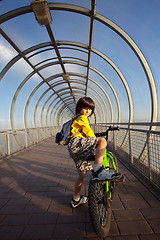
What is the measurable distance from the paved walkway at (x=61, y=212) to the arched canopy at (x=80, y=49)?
2.71 meters

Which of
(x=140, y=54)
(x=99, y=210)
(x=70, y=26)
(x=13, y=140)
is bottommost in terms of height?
(x=99, y=210)

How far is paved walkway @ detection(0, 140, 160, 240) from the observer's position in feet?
5.33

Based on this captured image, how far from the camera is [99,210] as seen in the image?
1640 millimetres

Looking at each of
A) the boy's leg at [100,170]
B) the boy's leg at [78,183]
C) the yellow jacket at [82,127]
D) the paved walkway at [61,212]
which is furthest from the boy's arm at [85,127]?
the paved walkway at [61,212]

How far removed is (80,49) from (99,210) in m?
6.22

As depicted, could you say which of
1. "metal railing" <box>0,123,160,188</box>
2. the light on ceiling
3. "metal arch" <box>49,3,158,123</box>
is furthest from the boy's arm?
the light on ceiling

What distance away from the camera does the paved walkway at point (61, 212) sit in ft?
5.33

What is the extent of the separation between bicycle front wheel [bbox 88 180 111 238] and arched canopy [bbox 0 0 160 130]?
3276mm

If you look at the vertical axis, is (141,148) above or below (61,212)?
above

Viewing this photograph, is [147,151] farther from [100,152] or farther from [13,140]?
[13,140]

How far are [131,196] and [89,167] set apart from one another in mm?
1088

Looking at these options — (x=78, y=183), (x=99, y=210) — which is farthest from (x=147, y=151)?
(x=99, y=210)

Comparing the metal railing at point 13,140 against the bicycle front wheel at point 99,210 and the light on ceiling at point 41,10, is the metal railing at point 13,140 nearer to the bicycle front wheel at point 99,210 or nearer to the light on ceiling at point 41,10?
the light on ceiling at point 41,10

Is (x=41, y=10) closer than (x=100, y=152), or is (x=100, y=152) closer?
(x=100, y=152)
